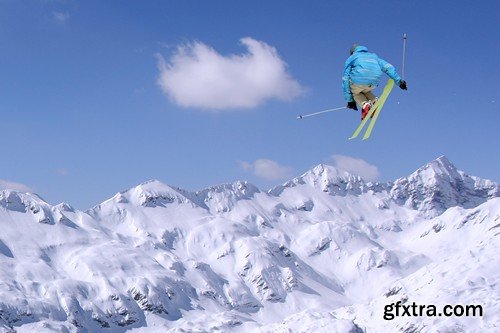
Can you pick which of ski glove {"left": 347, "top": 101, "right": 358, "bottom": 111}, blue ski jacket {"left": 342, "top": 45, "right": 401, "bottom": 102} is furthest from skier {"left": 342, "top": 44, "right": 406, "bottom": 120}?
ski glove {"left": 347, "top": 101, "right": 358, "bottom": 111}

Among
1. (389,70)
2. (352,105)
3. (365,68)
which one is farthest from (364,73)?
(352,105)

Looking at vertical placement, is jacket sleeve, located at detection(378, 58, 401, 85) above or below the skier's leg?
below

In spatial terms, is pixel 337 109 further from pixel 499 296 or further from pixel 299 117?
pixel 499 296

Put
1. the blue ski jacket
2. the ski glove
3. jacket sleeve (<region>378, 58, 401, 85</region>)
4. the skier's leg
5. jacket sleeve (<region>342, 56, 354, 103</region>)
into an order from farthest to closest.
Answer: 1. the ski glove
2. the skier's leg
3. jacket sleeve (<region>342, 56, 354, 103</region>)
4. the blue ski jacket
5. jacket sleeve (<region>378, 58, 401, 85</region>)

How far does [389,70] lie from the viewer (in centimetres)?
2392

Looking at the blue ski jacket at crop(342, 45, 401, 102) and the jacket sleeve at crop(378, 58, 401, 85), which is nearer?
the jacket sleeve at crop(378, 58, 401, 85)

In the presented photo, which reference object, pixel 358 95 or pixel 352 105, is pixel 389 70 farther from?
pixel 352 105

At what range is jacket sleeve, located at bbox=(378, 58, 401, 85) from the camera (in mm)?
23625

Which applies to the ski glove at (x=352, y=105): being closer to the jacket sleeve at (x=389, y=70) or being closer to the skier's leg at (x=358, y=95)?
the skier's leg at (x=358, y=95)

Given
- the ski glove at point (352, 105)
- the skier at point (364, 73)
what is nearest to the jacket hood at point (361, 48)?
the skier at point (364, 73)

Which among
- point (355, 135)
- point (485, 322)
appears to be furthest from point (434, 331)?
point (355, 135)

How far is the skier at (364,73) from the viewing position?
A: 24.0 metres

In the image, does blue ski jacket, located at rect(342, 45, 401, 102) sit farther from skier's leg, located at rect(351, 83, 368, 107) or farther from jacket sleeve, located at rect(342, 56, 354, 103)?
skier's leg, located at rect(351, 83, 368, 107)

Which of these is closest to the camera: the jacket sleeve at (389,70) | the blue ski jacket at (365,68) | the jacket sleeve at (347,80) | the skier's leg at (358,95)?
the jacket sleeve at (389,70)
